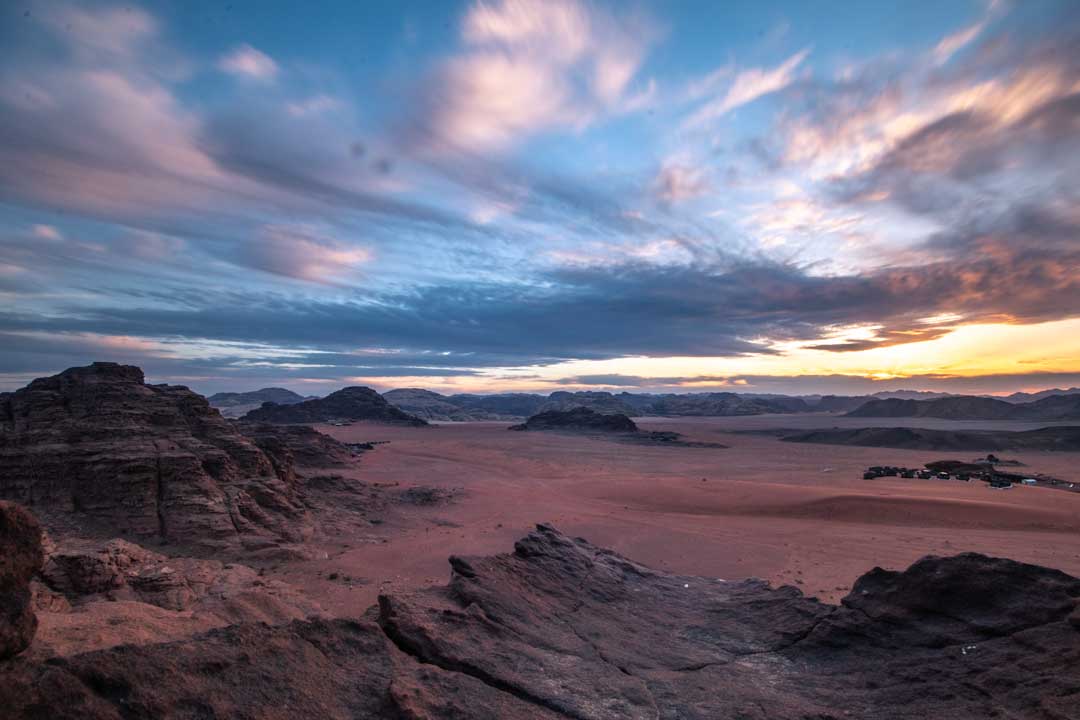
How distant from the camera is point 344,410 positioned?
95438 millimetres

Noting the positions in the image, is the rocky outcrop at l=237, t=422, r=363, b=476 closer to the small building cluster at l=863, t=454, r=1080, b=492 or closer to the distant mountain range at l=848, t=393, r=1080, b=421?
the small building cluster at l=863, t=454, r=1080, b=492

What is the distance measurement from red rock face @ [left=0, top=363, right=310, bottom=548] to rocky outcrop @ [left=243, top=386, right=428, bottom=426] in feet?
222

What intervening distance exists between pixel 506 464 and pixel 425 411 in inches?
3791

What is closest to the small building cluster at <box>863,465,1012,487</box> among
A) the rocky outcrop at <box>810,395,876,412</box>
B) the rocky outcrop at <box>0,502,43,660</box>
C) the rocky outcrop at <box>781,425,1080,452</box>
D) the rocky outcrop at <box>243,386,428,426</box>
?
the rocky outcrop at <box>781,425,1080,452</box>

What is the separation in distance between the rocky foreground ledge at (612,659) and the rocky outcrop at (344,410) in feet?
268

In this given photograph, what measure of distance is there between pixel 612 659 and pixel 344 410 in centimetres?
9599

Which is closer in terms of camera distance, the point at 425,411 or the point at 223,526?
the point at 223,526

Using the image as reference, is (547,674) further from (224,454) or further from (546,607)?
(224,454)

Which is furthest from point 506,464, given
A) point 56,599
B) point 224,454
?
point 56,599

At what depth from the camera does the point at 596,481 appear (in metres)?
30.5

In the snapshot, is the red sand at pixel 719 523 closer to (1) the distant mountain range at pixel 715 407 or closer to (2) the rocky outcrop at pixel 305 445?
(2) the rocky outcrop at pixel 305 445

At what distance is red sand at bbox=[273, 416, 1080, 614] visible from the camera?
1320cm

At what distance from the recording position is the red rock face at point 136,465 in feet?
42.6

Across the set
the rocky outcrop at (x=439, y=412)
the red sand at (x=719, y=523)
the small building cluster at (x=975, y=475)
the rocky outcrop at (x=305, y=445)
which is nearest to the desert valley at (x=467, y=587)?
the red sand at (x=719, y=523)
